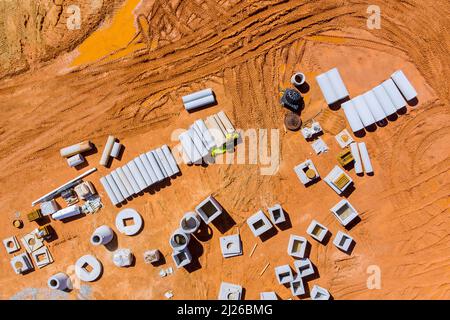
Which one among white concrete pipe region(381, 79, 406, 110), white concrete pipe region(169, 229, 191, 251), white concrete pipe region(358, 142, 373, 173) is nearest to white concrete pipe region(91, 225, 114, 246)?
white concrete pipe region(169, 229, 191, 251)

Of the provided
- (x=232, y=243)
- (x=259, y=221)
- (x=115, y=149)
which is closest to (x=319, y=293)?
(x=259, y=221)

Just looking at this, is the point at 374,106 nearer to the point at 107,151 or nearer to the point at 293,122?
the point at 293,122

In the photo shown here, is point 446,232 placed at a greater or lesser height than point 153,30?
lesser

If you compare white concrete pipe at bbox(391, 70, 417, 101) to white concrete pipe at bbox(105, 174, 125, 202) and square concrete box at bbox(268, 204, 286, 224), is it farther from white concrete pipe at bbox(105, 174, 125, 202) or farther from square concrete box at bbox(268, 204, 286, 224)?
white concrete pipe at bbox(105, 174, 125, 202)

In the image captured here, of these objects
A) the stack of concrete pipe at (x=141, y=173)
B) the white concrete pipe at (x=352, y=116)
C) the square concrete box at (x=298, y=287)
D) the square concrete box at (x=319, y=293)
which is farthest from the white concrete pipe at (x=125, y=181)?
the white concrete pipe at (x=352, y=116)

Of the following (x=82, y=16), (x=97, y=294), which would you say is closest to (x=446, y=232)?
(x=97, y=294)

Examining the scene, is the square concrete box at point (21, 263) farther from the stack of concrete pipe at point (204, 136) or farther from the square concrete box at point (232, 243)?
the square concrete box at point (232, 243)
